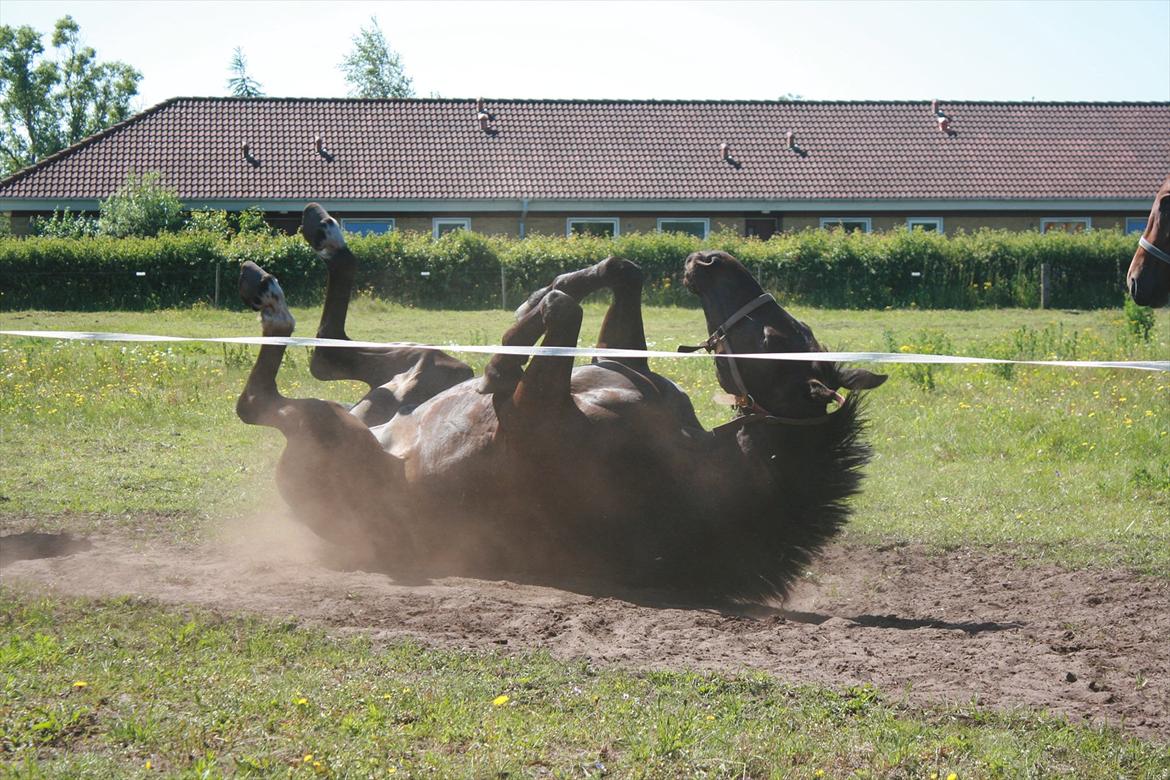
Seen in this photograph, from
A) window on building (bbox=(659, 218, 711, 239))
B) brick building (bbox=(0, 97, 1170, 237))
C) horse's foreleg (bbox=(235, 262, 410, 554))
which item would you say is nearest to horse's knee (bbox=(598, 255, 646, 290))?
horse's foreleg (bbox=(235, 262, 410, 554))

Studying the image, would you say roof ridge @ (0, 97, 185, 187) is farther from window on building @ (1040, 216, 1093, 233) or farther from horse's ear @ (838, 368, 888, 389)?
horse's ear @ (838, 368, 888, 389)

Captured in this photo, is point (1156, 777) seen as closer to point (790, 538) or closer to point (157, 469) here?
point (790, 538)

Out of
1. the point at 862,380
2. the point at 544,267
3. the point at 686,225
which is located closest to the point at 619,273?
the point at 862,380

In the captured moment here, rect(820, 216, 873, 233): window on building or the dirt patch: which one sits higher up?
rect(820, 216, 873, 233): window on building

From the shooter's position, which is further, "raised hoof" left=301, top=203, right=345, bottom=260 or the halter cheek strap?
"raised hoof" left=301, top=203, right=345, bottom=260

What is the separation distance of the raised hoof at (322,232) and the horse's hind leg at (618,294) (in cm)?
190

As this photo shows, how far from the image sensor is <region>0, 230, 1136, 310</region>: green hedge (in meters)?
22.0

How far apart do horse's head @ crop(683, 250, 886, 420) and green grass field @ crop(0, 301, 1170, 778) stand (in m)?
1.71

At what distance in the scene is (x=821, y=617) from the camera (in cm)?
585

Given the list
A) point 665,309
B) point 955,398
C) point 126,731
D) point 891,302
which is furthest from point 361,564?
point 891,302

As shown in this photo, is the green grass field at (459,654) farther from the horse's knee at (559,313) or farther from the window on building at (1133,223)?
the window on building at (1133,223)

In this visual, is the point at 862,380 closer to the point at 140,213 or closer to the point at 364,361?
the point at 364,361

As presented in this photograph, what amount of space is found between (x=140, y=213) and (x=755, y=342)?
25527 millimetres

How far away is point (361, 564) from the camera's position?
6609 millimetres
